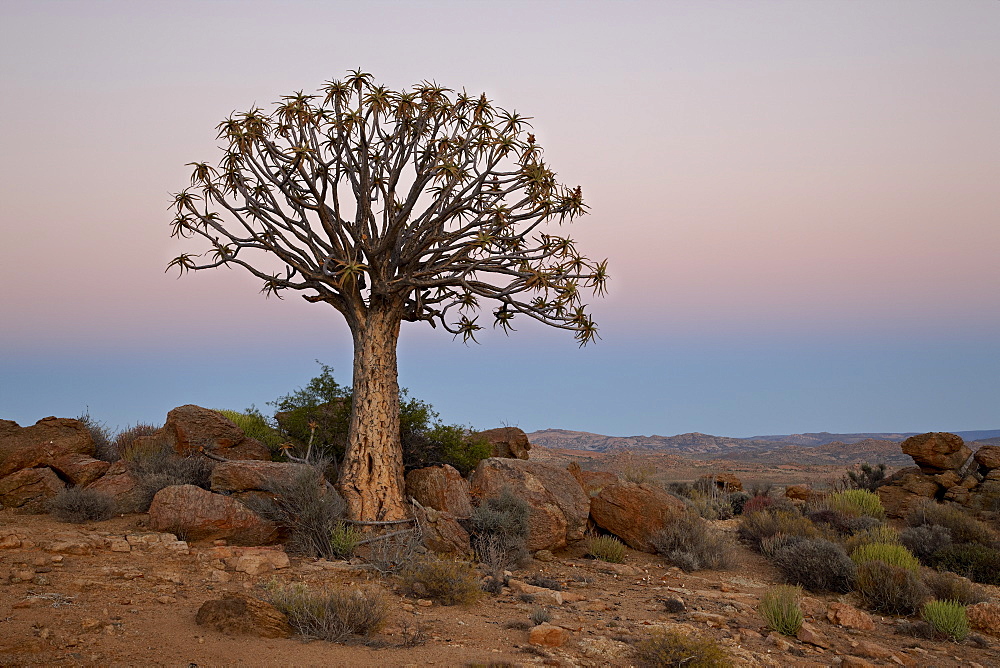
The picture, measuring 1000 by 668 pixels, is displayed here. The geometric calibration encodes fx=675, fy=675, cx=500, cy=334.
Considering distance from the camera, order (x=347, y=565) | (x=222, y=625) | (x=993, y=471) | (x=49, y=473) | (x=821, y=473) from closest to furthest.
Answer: (x=222, y=625)
(x=347, y=565)
(x=49, y=473)
(x=993, y=471)
(x=821, y=473)

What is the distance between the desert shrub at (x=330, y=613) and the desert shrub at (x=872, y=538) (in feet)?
31.1

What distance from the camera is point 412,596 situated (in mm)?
7992

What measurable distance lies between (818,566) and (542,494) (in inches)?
179

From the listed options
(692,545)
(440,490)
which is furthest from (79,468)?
(692,545)

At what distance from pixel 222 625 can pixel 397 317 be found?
620 cm

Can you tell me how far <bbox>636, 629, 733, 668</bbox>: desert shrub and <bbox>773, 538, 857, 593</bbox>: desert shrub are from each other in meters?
5.04

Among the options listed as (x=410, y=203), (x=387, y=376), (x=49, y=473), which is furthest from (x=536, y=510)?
(x=49, y=473)

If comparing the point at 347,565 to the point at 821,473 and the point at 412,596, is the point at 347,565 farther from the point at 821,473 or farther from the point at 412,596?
the point at 821,473

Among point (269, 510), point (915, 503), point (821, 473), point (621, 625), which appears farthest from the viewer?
point (821, 473)

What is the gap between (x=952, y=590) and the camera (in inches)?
394

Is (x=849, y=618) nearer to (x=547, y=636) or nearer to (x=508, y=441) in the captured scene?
(x=547, y=636)

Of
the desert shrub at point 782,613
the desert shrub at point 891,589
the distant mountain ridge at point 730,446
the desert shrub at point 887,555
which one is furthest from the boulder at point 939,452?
the distant mountain ridge at point 730,446

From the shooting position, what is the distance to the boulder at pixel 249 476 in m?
10.1

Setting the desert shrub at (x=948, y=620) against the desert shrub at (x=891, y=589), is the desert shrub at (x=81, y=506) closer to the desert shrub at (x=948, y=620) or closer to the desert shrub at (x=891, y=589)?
the desert shrub at (x=891, y=589)
